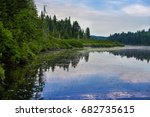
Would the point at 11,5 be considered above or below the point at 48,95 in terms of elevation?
above

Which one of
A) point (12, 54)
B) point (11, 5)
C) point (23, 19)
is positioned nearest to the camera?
point (12, 54)

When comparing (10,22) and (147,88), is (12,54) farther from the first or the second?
(147,88)

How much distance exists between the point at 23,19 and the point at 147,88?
2627 centimetres

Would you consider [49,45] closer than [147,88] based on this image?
No

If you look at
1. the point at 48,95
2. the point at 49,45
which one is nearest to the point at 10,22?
the point at 48,95

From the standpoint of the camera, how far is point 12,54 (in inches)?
1468

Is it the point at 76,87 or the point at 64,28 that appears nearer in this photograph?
the point at 76,87

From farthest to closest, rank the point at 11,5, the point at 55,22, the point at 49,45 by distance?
the point at 55,22, the point at 49,45, the point at 11,5

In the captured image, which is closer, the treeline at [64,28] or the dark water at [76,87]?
the dark water at [76,87]

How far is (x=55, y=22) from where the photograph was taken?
491 feet

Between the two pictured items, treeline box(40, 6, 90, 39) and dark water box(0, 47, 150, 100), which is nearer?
dark water box(0, 47, 150, 100)

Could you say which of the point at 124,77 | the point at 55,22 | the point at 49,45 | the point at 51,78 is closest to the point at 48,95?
the point at 51,78

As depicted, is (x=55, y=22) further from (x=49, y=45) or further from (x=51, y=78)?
(x=51, y=78)

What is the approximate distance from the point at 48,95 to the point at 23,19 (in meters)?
28.3
